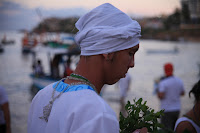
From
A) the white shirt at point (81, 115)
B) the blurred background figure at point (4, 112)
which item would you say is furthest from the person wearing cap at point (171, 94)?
the white shirt at point (81, 115)

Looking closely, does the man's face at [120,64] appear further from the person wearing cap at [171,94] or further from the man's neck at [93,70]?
the person wearing cap at [171,94]

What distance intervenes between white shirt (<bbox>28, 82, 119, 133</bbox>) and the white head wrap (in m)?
0.28

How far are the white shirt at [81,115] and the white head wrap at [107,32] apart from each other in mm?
282

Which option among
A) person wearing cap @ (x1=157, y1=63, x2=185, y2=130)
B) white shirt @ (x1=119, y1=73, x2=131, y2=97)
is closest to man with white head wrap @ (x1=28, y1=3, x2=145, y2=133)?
person wearing cap @ (x1=157, y1=63, x2=185, y2=130)

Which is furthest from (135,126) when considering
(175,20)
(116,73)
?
(175,20)

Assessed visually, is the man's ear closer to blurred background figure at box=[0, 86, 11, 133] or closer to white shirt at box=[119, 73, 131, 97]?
blurred background figure at box=[0, 86, 11, 133]

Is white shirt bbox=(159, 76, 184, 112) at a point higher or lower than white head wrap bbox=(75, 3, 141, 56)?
lower

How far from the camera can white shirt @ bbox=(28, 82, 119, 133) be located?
1033 mm

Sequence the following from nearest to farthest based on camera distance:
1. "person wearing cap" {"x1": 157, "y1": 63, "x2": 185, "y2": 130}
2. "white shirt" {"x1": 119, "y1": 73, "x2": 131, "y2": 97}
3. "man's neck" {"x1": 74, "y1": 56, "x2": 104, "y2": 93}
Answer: "man's neck" {"x1": 74, "y1": 56, "x2": 104, "y2": 93} < "person wearing cap" {"x1": 157, "y1": 63, "x2": 185, "y2": 130} < "white shirt" {"x1": 119, "y1": 73, "x2": 131, "y2": 97}

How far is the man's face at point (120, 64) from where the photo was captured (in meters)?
1.29

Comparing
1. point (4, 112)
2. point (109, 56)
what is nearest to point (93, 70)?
point (109, 56)

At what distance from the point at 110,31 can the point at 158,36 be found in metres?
117

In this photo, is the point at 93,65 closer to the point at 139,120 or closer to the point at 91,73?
the point at 91,73

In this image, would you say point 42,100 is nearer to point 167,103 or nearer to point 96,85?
point 96,85
